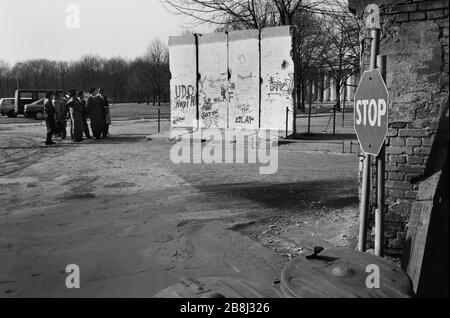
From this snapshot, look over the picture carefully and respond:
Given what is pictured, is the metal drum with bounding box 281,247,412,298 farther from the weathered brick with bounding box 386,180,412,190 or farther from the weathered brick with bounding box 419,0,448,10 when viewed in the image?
the weathered brick with bounding box 419,0,448,10

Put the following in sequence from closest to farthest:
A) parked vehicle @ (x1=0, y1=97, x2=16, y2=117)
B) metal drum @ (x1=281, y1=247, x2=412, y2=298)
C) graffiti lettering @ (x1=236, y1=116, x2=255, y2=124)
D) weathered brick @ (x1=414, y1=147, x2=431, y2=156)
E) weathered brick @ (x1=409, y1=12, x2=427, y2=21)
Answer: metal drum @ (x1=281, y1=247, x2=412, y2=298)
weathered brick @ (x1=409, y1=12, x2=427, y2=21)
weathered brick @ (x1=414, y1=147, x2=431, y2=156)
graffiti lettering @ (x1=236, y1=116, x2=255, y2=124)
parked vehicle @ (x1=0, y1=97, x2=16, y2=117)

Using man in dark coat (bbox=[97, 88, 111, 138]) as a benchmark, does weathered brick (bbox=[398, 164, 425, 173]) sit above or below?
below

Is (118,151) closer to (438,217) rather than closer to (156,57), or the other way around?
(438,217)

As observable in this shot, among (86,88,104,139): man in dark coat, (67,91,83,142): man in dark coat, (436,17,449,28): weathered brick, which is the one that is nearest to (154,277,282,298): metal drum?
(436,17,449,28): weathered brick

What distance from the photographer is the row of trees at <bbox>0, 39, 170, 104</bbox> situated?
66.1m

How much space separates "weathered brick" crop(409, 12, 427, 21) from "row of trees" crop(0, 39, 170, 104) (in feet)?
196

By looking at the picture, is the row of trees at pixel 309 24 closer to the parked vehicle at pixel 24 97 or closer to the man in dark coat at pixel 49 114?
the man in dark coat at pixel 49 114

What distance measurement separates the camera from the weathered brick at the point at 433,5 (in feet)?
13.8

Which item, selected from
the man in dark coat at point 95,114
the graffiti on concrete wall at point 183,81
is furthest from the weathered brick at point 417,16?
the man in dark coat at point 95,114

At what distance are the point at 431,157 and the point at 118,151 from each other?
1035cm

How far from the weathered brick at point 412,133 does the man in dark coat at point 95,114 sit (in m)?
13.4

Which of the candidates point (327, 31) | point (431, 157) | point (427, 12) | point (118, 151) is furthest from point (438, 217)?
point (327, 31)

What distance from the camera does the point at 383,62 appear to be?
334cm
